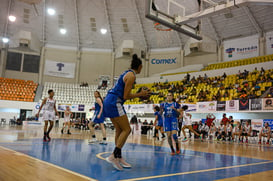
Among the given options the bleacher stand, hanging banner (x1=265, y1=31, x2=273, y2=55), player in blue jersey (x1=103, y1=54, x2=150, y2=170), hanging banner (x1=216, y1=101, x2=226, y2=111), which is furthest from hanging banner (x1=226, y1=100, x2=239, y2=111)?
the bleacher stand

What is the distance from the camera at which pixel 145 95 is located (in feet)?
13.4

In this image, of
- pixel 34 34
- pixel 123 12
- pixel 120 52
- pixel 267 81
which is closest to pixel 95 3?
pixel 123 12

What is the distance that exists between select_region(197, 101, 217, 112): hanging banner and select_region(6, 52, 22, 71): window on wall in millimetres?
23410

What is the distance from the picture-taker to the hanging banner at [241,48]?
945 inches

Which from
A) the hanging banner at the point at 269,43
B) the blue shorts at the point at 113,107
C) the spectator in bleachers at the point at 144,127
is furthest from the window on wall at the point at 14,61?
the blue shorts at the point at 113,107

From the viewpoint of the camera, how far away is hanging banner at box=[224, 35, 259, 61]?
24.0 metres

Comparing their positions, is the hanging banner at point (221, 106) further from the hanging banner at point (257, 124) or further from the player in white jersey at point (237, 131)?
the player in white jersey at point (237, 131)

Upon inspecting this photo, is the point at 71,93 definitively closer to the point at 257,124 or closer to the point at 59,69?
the point at 59,69

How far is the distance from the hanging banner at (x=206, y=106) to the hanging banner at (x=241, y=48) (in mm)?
9641

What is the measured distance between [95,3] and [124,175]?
27252mm

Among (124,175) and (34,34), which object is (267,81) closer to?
(124,175)

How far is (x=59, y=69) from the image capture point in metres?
31.9

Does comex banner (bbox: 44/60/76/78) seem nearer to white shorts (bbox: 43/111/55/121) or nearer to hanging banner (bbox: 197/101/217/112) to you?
hanging banner (bbox: 197/101/217/112)

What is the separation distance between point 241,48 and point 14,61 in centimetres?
2692
